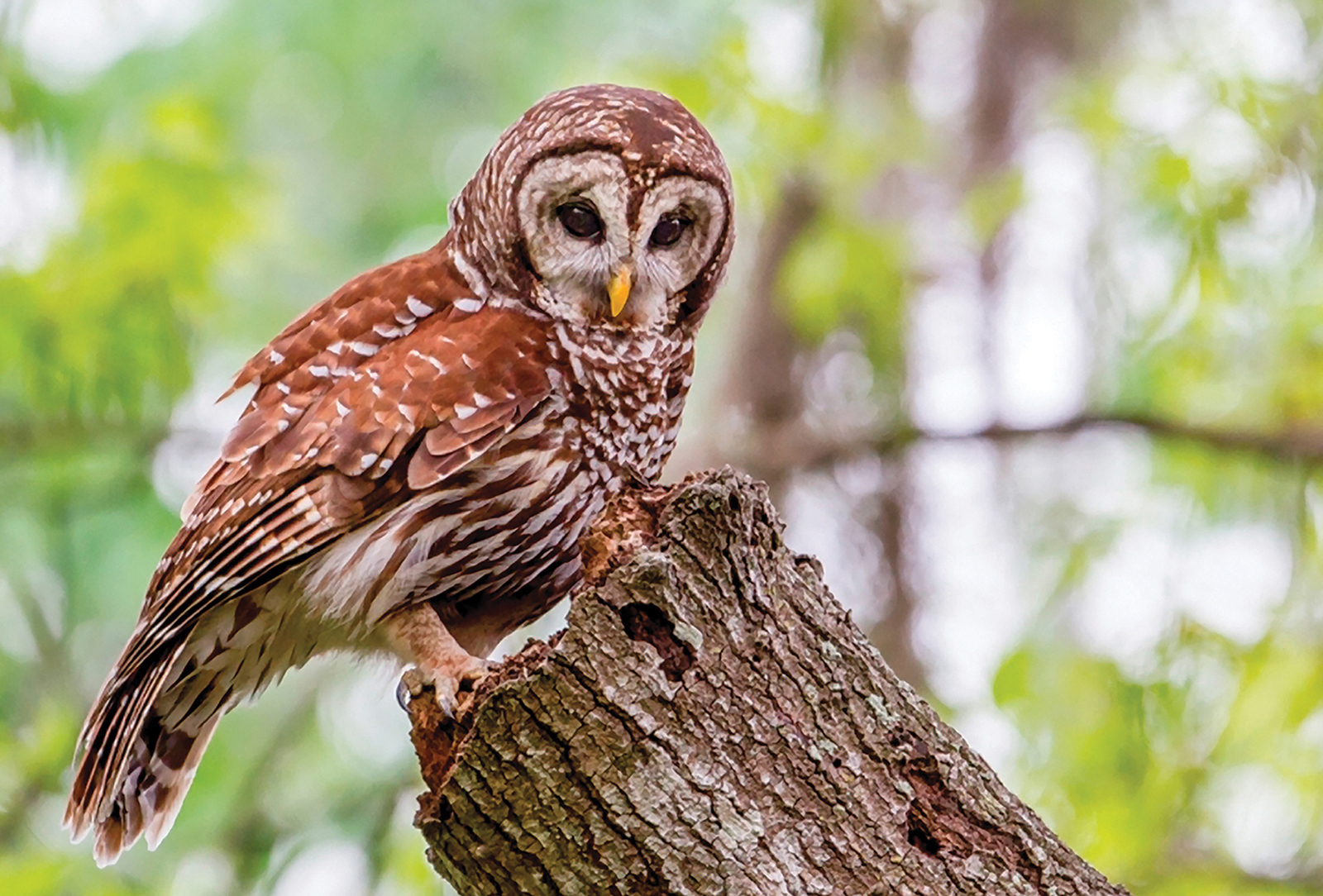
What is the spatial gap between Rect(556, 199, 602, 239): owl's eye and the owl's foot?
972 mm

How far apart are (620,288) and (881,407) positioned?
334cm

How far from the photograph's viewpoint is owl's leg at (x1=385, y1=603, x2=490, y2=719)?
2797 millimetres

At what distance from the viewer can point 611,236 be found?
3295 millimetres

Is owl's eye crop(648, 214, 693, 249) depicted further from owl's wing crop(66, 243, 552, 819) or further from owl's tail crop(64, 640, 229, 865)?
owl's tail crop(64, 640, 229, 865)

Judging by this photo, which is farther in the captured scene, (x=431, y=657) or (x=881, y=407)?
(x=881, y=407)

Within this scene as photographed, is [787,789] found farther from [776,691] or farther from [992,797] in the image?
[992,797]

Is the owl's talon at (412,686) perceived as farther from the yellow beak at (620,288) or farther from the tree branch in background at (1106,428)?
the tree branch in background at (1106,428)

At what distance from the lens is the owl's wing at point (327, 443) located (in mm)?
3154

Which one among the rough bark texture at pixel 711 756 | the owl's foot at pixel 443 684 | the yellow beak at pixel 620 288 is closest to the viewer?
the rough bark texture at pixel 711 756

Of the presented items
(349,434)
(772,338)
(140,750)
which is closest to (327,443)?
(349,434)

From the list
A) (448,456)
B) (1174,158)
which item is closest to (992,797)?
(448,456)

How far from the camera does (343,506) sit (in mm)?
3154

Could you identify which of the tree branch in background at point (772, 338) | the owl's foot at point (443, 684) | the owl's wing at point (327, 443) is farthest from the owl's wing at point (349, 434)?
the tree branch in background at point (772, 338)

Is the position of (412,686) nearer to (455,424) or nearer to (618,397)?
(455,424)
